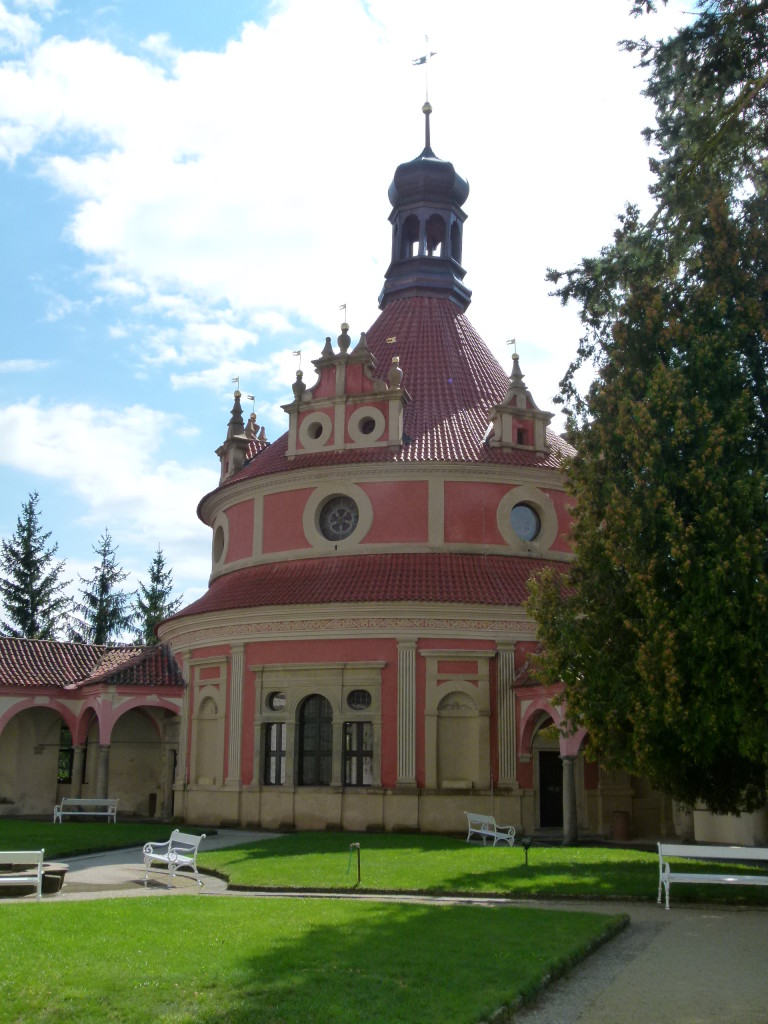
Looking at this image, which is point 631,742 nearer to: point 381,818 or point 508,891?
point 508,891

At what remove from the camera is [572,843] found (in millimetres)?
26922

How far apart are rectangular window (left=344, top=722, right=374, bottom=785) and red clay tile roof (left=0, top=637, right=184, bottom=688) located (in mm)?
7428

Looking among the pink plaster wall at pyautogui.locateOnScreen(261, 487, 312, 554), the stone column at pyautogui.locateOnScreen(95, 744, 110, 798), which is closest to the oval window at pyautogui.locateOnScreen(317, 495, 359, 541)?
the pink plaster wall at pyautogui.locateOnScreen(261, 487, 312, 554)

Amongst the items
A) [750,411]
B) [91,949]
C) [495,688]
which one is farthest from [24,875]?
[495,688]

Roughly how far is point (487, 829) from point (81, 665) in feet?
62.7

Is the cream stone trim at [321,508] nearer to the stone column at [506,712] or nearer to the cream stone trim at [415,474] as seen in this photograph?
the cream stone trim at [415,474]

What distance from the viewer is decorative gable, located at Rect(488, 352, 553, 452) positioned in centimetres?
3378

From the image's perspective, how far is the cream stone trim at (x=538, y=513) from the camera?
108 ft

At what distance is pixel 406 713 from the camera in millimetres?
29797

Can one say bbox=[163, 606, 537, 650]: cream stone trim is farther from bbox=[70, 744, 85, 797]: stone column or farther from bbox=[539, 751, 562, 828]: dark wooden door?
bbox=[70, 744, 85, 797]: stone column

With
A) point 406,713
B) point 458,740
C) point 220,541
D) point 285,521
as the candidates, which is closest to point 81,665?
point 220,541

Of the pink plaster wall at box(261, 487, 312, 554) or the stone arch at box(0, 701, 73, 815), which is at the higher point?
the pink plaster wall at box(261, 487, 312, 554)

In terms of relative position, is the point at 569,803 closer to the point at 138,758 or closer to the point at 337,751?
the point at 337,751

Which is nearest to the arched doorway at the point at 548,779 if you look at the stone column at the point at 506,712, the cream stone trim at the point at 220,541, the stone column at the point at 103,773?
the stone column at the point at 506,712
